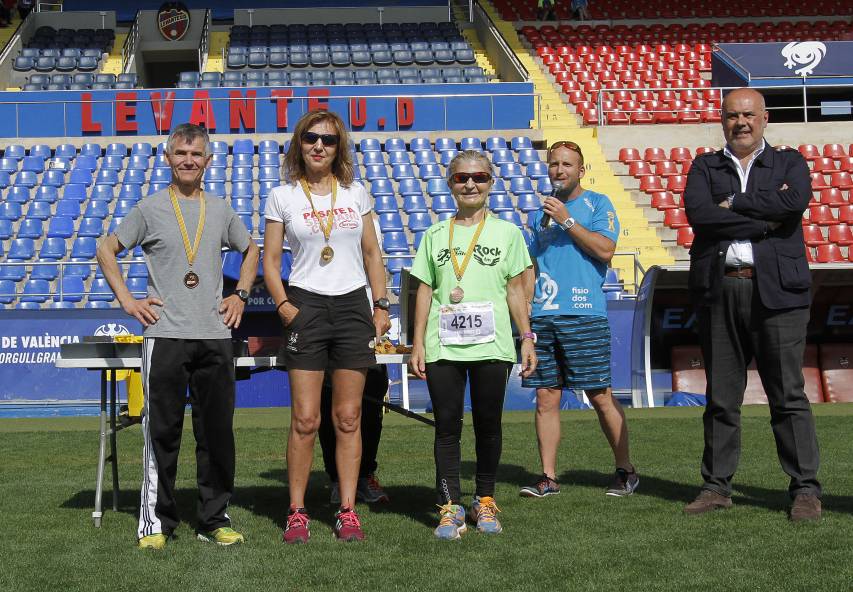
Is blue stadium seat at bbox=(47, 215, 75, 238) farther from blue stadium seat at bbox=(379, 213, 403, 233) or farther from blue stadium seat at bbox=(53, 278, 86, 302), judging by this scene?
blue stadium seat at bbox=(379, 213, 403, 233)

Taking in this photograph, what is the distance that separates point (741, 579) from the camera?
4.14 m

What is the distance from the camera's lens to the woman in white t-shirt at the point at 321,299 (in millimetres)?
5070

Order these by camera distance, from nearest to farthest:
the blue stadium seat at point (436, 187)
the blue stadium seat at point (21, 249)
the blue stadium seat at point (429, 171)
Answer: the blue stadium seat at point (21, 249)
the blue stadium seat at point (436, 187)
the blue stadium seat at point (429, 171)

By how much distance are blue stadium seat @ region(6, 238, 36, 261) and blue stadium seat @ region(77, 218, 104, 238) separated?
74 centimetres

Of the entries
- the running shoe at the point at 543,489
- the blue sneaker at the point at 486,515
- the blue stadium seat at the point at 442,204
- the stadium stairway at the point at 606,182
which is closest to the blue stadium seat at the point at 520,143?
the stadium stairway at the point at 606,182

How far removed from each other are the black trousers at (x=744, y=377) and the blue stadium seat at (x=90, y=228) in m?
14.3

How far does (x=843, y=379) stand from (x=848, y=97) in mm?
12645

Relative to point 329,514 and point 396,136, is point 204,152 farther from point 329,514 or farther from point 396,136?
point 396,136

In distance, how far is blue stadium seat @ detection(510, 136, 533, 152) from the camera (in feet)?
70.5

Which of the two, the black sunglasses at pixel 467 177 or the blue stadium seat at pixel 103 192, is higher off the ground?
the blue stadium seat at pixel 103 192

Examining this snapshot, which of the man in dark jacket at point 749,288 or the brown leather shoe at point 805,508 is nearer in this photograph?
the brown leather shoe at point 805,508

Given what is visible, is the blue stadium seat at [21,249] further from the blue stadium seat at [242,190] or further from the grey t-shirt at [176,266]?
the grey t-shirt at [176,266]

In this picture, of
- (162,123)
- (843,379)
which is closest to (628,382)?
(843,379)

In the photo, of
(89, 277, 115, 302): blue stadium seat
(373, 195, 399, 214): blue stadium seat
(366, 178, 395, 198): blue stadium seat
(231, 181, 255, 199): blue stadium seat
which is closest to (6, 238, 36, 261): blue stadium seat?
(89, 277, 115, 302): blue stadium seat
